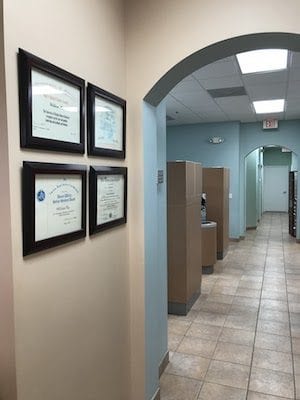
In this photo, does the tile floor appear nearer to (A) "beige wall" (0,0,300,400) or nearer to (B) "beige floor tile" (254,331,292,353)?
(B) "beige floor tile" (254,331,292,353)

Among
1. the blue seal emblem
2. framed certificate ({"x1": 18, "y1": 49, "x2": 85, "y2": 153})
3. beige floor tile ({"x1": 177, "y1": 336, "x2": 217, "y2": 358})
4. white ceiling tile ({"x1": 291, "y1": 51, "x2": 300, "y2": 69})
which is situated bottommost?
beige floor tile ({"x1": 177, "y1": 336, "x2": 217, "y2": 358})

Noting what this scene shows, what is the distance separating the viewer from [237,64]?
4191mm

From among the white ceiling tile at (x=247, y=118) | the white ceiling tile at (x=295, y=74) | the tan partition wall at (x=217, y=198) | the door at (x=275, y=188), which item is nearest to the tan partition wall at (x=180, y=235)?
the white ceiling tile at (x=295, y=74)

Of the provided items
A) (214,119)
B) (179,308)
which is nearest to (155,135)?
(179,308)

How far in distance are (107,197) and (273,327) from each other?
2.89m

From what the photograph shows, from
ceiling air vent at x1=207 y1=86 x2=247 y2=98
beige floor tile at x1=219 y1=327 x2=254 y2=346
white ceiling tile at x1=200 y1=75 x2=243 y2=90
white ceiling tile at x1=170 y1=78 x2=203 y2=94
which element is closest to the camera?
beige floor tile at x1=219 y1=327 x2=254 y2=346

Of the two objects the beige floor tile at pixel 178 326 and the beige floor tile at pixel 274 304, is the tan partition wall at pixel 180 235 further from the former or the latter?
the beige floor tile at pixel 274 304

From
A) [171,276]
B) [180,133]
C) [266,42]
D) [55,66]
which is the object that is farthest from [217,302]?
[180,133]

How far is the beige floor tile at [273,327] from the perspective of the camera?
3.62 m

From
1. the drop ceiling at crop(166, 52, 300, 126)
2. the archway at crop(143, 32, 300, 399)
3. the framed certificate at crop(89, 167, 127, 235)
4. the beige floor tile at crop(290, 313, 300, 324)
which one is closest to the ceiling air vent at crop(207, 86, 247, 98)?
the drop ceiling at crop(166, 52, 300, 126)

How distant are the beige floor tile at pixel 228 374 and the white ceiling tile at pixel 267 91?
161 inches

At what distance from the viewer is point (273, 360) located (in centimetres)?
304

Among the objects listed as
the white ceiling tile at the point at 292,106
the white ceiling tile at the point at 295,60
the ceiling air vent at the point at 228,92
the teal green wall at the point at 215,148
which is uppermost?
the white ceiling tile at the point at 292,106

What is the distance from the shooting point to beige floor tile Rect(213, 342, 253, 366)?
305 cm
